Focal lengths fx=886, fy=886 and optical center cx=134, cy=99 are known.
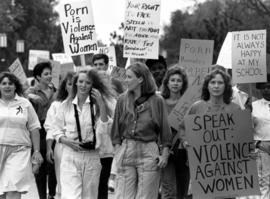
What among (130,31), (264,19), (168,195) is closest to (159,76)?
(130,31)

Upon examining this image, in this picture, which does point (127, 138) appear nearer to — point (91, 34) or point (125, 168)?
point (125, 168)

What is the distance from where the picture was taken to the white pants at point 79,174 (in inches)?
380

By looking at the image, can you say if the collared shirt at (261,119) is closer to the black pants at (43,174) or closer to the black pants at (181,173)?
the black pants at (181,173)

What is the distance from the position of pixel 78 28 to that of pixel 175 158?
3.58 m

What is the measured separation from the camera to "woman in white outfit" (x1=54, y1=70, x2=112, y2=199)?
9719mm

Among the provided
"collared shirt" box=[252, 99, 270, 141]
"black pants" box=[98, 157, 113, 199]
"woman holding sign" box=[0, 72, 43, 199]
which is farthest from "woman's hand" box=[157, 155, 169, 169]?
"black pants" box=[98, 157, 113, 199]

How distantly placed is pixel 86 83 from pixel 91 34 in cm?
328

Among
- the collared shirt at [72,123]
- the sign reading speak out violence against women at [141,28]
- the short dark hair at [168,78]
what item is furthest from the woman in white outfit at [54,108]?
the sign reading speak out violence against women at [141,28]

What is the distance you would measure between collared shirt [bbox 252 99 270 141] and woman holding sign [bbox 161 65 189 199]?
A: 899mm

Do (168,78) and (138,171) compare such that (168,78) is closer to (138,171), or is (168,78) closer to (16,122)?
(138,171)

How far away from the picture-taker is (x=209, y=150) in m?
9.39

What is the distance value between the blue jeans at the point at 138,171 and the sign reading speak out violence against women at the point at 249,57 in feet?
7.47

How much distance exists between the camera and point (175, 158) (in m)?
10.4

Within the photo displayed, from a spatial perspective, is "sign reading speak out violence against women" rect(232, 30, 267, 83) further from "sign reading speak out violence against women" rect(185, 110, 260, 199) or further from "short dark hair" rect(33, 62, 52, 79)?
"short dark hair" rect(33, 62, 52, 79)
